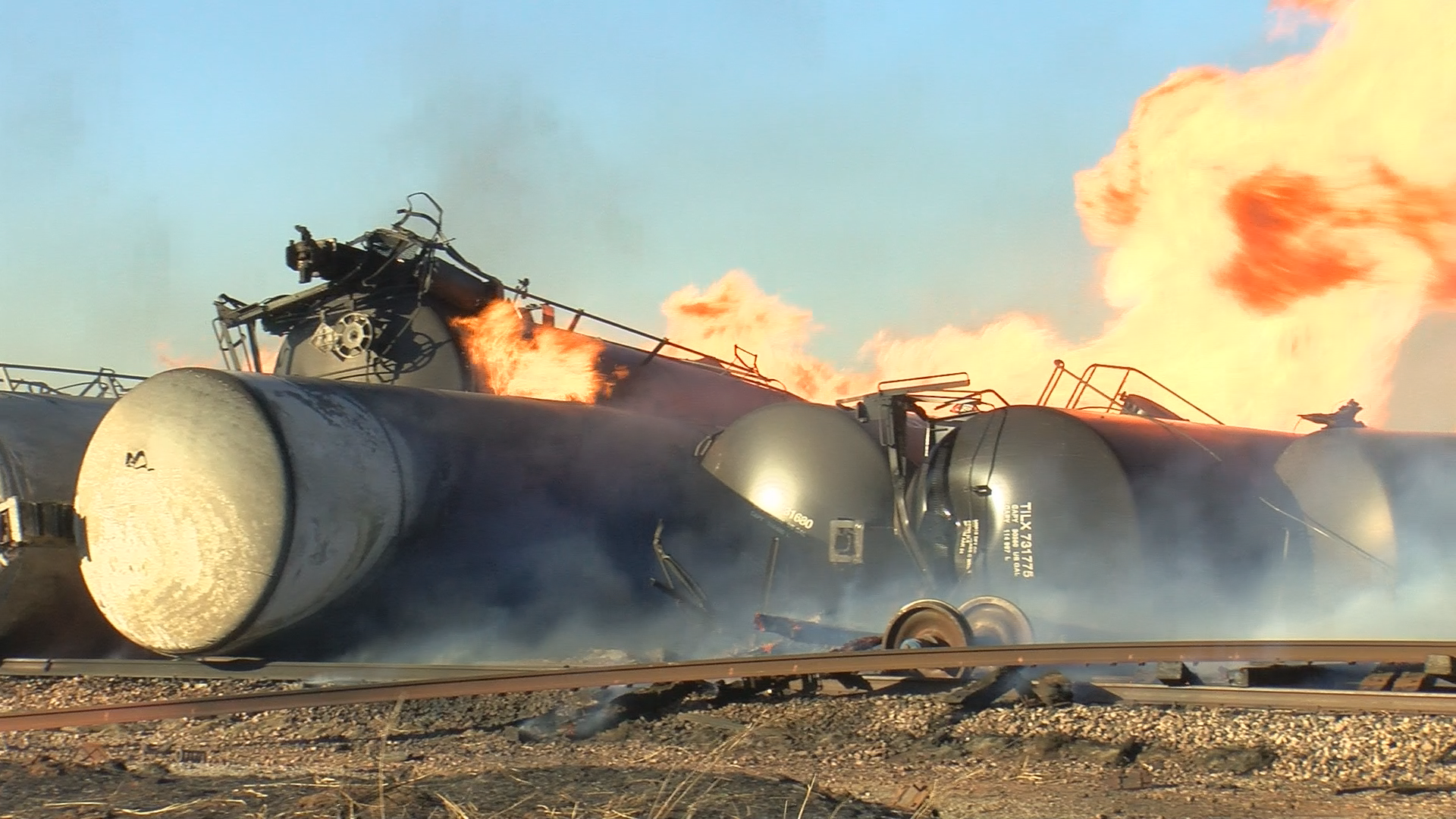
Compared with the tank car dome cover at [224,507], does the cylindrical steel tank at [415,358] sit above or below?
above

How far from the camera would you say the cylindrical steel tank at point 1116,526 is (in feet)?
34.6

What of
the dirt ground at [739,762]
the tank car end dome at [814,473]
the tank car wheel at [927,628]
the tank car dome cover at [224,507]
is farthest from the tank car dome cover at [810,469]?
the dirt ground at [739,762]

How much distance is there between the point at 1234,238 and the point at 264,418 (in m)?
10.4

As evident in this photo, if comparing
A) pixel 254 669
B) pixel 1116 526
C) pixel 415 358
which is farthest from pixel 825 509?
pixel 415 358

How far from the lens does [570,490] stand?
507 inches

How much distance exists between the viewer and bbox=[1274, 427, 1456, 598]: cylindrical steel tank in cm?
1049

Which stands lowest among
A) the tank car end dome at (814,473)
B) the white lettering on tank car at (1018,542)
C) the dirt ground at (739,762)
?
the dirt ground at (739,762)

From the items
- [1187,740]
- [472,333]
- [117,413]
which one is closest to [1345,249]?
[1187,740]

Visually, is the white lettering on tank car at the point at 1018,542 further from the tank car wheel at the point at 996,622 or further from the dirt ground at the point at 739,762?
the dirt ground at the point at 739,762

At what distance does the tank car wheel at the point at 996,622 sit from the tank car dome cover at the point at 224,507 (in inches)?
194

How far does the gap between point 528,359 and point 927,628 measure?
23.3 ft

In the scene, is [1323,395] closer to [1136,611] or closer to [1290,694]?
[1136,611]

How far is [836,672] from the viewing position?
27.2 ft

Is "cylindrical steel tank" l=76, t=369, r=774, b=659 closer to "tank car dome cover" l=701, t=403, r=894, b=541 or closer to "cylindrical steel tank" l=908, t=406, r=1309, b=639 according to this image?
"tank car dome cover" l=701, t=403, r=894, b=541
